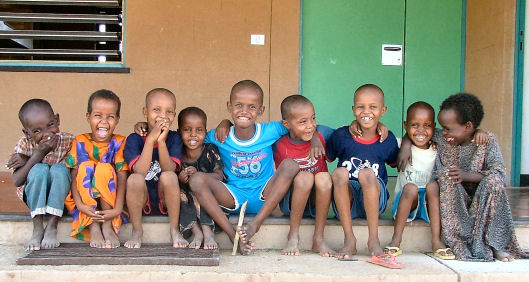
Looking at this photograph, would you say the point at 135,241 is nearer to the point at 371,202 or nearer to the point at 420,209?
the point at 371,202

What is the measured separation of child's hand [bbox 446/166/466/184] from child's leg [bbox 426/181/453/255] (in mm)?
100

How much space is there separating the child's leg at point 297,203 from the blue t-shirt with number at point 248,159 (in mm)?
296

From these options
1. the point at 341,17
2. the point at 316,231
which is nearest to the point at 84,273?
the point at 316,231

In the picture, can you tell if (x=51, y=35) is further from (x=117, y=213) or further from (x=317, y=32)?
(x=117, y=213)

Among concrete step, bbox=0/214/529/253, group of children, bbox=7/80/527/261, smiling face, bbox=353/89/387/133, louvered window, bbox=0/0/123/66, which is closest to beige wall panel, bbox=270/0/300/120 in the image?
louvered window, bbox=0/0/123/66

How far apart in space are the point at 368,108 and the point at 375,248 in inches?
35.8

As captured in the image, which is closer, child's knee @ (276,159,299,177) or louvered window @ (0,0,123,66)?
child's knee @ (276,159,299,177)

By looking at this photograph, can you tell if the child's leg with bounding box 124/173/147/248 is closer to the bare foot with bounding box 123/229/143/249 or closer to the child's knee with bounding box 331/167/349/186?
the bare foot with bounding box 123/229/143/249

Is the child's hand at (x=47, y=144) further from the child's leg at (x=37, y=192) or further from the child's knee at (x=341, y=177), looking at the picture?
the child's knee at (x=341, y=177)

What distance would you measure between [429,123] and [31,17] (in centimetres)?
420

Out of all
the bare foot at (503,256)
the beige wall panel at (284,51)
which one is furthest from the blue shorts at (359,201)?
the beige wall panel at (284,51)

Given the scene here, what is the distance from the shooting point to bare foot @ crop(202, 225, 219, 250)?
3.31m

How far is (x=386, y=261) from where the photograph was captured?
315 centimetres

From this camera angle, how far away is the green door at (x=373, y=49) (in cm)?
577
